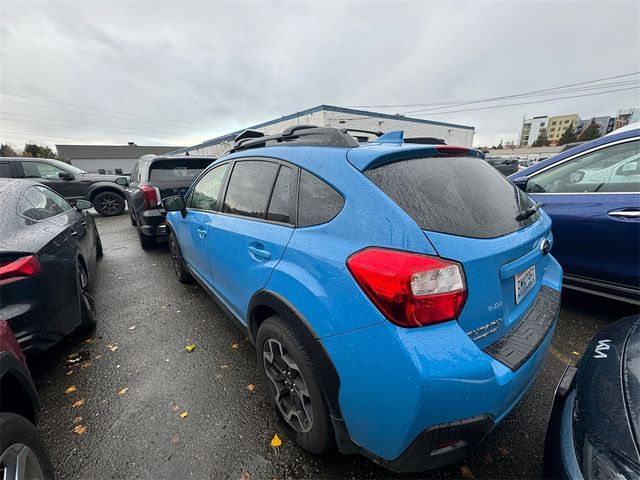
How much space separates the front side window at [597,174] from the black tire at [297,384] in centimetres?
317

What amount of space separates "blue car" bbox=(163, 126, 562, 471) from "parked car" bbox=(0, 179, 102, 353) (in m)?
1.57

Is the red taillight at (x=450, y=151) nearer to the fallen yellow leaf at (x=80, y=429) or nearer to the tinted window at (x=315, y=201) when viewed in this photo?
the tinted window at (x=315, y=201)

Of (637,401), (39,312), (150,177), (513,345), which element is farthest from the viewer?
(150,177)

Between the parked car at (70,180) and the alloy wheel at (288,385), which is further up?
the parked car at (70,180)

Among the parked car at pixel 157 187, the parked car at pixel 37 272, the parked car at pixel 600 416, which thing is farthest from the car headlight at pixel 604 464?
the parked car at pixel 157 187

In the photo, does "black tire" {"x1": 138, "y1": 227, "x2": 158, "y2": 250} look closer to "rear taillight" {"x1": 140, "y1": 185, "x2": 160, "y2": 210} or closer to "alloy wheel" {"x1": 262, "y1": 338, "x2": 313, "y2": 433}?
"rear taillight" {"x1": 140, "y1": 185, "x2": 160, "y2": 210}

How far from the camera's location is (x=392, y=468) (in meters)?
1.30

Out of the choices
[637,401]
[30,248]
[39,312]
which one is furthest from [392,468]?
[30,248]

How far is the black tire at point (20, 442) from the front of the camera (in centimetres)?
111

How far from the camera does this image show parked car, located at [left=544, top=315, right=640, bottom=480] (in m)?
0.97

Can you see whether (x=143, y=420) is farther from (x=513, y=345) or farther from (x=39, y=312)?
(x=513, y=345)

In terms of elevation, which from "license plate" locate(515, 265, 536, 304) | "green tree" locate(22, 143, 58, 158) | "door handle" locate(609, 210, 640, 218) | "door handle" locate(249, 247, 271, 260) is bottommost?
"license plate" locate(515, 265, 536, 304)

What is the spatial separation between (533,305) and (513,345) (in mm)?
451

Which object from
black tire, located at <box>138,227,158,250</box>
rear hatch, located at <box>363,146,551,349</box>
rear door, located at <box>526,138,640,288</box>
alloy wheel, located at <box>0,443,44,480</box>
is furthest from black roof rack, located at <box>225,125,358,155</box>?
black tire, located at <box>138,227,158,250</box>
